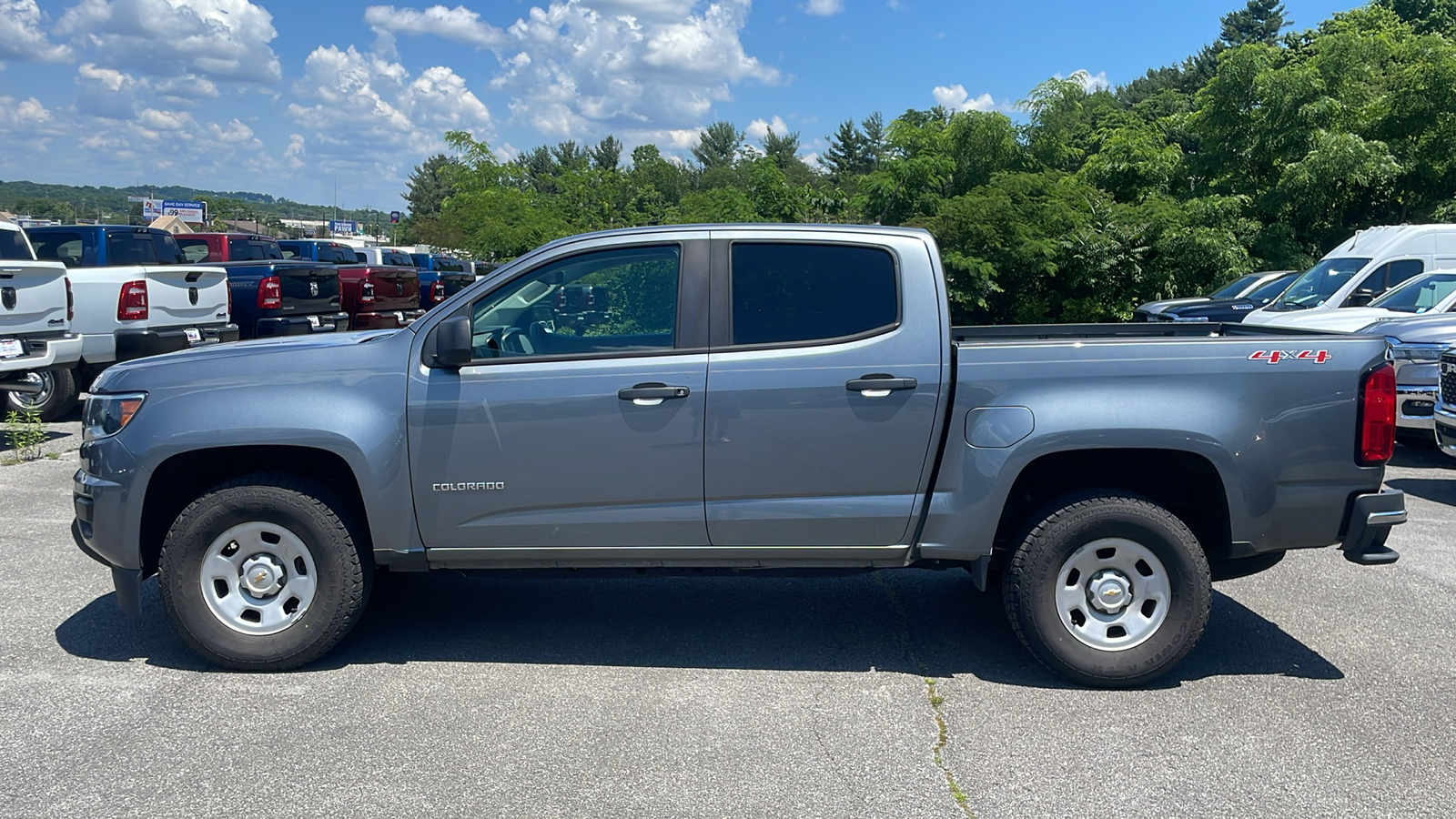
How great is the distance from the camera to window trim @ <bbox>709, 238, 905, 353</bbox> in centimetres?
489

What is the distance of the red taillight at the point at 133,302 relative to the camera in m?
12.2

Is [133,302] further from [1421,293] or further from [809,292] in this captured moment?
[1421,293]

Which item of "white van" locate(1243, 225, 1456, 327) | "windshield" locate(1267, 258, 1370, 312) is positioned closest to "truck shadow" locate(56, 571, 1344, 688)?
"white van" locate(1243, 225, 1456, 327)

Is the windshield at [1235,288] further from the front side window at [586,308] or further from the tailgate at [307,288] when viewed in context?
the front side window at [586,308]

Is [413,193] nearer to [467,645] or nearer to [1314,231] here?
[1314,231]

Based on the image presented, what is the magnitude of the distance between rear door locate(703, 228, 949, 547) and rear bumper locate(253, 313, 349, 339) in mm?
11296

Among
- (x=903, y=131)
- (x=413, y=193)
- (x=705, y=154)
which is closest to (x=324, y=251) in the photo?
(x=903, y=131)

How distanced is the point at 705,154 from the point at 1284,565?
91039mm

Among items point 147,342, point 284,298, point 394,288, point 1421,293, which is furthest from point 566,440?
point 394,288

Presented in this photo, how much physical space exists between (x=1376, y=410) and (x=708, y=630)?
3.06 m

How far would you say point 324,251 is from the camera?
30.2 metres

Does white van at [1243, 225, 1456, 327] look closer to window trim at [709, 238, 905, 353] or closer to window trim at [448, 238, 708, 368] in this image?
window trim at [709, 238, 905, 353]

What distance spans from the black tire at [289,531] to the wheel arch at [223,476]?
134mm

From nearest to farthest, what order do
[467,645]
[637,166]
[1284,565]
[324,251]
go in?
[467,645], [1284,565], [324,251], [637,166]
